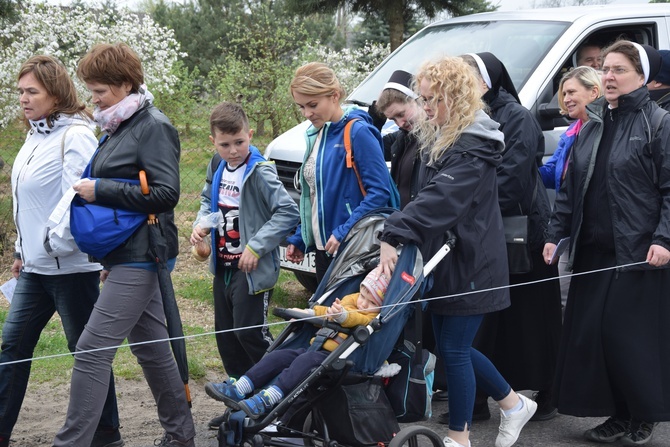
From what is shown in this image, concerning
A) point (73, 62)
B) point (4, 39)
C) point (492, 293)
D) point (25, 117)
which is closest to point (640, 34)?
point (492, 293)

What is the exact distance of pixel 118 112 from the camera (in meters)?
4.32

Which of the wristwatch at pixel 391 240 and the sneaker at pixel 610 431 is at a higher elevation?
the wristwatch at pixel 391 240

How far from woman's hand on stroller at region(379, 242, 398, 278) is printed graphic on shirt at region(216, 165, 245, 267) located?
117 cm

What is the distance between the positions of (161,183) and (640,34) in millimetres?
4566

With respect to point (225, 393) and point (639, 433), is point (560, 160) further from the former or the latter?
point (225, 393)

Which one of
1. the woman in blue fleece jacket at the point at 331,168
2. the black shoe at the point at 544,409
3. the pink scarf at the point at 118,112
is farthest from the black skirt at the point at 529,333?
the pink scarf at the point at 118,112

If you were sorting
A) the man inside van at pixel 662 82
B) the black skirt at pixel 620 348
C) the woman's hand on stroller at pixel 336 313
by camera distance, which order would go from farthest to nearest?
the man inside van at pixel 662 82, the black skirt at pixel 620 348, the woman's hand on stroller at pixel 336 313

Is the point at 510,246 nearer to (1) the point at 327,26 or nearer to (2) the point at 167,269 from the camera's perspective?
(2) the point at 167,269

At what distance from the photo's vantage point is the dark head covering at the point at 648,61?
15.9ft

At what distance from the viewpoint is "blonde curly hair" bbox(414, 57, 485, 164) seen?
4.30 metres

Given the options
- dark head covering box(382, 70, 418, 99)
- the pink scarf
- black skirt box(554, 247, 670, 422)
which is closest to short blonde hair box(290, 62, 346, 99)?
dark head covering box(382, 70, 418, 99)

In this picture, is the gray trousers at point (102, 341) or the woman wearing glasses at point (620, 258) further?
the woman wearing glasses at point (620, 258)

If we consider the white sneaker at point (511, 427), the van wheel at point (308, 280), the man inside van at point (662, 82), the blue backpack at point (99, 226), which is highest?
the man inside van at point (662, 82)

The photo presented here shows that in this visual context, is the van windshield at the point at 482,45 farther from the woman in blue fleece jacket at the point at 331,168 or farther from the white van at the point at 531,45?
the woman in blue fleece jacket at the point at 331,168
